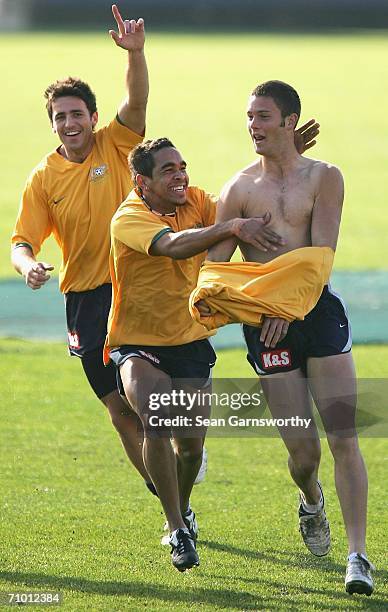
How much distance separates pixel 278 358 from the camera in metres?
5.90

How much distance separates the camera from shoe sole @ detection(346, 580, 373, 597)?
5.43m

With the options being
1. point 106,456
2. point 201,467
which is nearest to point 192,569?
point 201,467

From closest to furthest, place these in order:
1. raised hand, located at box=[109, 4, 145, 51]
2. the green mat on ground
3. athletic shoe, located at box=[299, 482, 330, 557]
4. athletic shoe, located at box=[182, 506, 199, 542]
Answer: athletic shoe, located at box=[299, 482, 330, 557], athletic shoe, located at box=[182, 506, 199, 542], raised hand, located at box=[109, 4, 145, 51], the green mat on ground

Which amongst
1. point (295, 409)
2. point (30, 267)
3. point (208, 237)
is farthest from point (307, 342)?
point (30, 267)

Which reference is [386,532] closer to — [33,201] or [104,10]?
[33,201]

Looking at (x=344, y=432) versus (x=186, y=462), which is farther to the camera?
(x=186, y=462)

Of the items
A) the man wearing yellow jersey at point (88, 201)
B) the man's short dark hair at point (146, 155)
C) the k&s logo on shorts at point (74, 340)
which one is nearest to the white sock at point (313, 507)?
the man wearing yellow jersey at point (88, 201)

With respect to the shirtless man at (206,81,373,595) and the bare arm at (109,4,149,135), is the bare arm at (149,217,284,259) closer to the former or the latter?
the shirtless man at (206,81,373,595)

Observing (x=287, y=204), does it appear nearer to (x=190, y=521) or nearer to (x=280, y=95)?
(x=280, y=95)

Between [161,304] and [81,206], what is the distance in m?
0.98

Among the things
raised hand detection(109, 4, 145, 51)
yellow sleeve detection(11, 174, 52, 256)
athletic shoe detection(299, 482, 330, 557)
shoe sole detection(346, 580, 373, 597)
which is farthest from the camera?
yellow sleeve detection(11, 174, 52, 256)

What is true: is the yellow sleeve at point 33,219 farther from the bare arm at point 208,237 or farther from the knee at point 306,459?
the knee at point 306,459
